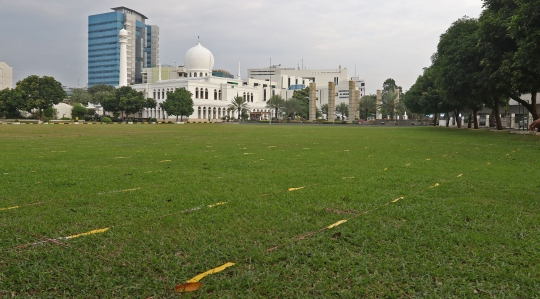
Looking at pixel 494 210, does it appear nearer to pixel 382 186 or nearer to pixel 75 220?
pixel 382 186

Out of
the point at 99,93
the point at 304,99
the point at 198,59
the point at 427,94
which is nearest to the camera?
the point at 427,94

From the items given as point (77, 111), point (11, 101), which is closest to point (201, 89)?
point (77, 111)

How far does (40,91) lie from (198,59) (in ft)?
155

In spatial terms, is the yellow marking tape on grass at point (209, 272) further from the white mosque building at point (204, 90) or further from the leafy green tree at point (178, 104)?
the white mosque building at point (204, 90)

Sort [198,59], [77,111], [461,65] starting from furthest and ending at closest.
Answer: [198,59] < [77,111] < [461,65]

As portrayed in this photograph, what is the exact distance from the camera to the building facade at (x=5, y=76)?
283 feet

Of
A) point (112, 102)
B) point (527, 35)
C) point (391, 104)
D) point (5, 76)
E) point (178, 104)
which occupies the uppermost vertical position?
point (5, 76)

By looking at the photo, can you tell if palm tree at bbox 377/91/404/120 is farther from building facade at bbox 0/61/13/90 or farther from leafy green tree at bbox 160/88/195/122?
building facade at bbox 0/61/13/90

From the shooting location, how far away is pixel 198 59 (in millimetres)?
108750

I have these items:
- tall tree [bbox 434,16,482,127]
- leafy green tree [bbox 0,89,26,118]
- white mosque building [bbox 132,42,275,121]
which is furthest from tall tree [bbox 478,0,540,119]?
white mosque building [bbox 132,42,275,121]

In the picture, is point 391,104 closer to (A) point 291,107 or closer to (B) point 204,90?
(A) point 291,107

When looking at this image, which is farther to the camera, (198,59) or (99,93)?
(198,59)

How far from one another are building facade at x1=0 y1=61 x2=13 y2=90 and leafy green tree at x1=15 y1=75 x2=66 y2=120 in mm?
24335

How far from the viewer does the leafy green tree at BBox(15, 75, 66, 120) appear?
217ft
